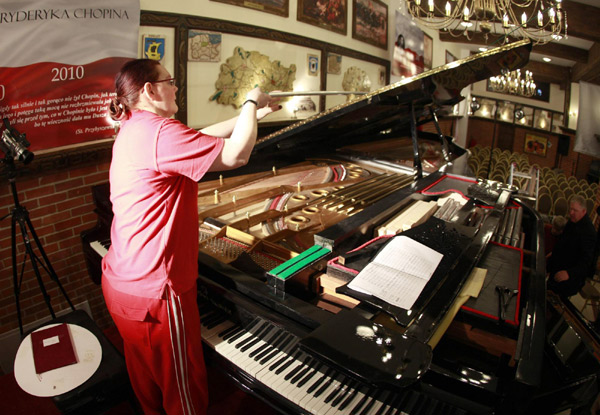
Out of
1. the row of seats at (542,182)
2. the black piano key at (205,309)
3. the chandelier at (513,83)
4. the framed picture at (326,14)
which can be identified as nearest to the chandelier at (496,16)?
the framed picture at (326,14)

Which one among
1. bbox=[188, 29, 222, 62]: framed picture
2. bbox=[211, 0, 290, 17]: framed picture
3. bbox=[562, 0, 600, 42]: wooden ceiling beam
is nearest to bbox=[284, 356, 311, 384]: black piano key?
bbox=[188, 29, 222, 62]: framed picture

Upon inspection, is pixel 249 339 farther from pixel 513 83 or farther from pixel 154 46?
pixel 513 83

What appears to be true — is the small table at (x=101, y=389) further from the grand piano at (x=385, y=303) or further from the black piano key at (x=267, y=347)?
the black piano key at (x=267, y=347)

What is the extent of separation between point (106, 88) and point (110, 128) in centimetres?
34

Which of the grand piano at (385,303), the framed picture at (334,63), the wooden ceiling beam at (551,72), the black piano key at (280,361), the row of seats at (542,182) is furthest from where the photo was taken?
the wooden ceiling beam at (551,72)

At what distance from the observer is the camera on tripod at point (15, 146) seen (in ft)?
7.46

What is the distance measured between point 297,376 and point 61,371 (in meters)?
1.29

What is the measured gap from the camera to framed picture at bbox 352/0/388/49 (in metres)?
7.21

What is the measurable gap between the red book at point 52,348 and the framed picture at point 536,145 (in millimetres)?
16244

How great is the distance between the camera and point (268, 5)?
5.12 metres

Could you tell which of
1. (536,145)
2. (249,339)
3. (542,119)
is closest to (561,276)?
(249,339)

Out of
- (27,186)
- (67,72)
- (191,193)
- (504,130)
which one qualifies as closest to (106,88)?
(67,72)

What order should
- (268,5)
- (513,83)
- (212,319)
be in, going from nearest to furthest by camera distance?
(212,319) < (268,5) < (513,83)

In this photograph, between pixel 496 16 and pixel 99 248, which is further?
pixel 496 16
